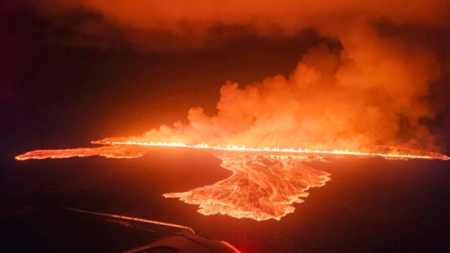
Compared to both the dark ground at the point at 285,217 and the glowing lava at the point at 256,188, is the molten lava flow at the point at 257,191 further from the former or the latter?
the dark ground at the point at 285,217

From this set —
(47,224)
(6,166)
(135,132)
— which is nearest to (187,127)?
(135,132)

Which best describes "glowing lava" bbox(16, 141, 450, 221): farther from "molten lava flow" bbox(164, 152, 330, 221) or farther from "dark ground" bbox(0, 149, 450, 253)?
"dark ground" bbox(0, 149, 450, 253)

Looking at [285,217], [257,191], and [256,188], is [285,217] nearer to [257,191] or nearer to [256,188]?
[257,191]

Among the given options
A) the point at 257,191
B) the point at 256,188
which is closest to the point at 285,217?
the point at 257,191

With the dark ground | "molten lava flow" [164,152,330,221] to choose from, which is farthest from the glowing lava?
the dark ground

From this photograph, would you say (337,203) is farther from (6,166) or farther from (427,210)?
(6,166)

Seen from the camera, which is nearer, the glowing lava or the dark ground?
the dark ground

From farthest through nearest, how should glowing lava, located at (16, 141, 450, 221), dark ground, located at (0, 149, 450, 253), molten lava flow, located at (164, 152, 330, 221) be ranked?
glowing lava, located at (16, 141, 450, 221) → molten lava flow, located at (164, 152, 330, 221) → dark ground, located at (0, 149, 450, 253)

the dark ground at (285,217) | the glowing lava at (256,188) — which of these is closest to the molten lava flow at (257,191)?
the glowing lava at (256,188)
